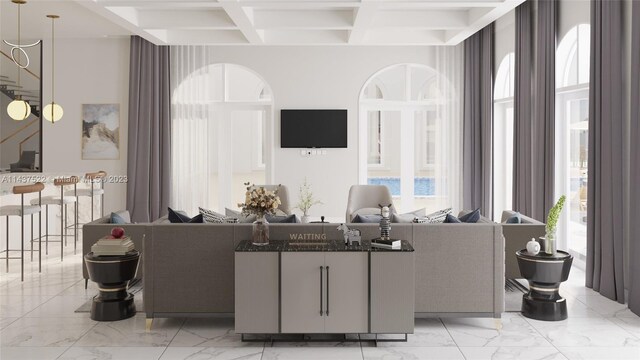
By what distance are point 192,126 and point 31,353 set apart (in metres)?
6.47

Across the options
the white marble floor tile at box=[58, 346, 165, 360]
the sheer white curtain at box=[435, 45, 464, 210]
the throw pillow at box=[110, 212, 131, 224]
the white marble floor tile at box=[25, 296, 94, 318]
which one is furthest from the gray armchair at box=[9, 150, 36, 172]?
the white marble floor tile at box=[58, 346, 165, 360]

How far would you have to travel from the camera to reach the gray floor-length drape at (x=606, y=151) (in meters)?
5.56

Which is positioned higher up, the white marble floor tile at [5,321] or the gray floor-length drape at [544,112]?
the gray floor-length drape at [544,112]

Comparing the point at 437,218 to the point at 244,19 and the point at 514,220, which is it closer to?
the point at 514,220

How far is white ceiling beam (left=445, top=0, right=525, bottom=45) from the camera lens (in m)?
6.88

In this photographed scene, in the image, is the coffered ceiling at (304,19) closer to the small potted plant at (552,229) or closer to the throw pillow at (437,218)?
the throw pillow at (437,218)

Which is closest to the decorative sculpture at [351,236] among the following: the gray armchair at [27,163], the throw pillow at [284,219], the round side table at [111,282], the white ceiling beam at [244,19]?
the throw pillow at [284,219]

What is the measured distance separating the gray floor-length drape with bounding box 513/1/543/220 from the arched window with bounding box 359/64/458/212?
2358 mm

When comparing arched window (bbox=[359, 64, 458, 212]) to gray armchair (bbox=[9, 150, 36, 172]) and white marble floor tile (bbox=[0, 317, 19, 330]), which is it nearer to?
white marble floor tile (bbox=[0, 317, 19, 330])

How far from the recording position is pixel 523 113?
26.1 feet

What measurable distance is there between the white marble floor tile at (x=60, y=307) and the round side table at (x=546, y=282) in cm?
366

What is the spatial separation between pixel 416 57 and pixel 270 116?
263cm

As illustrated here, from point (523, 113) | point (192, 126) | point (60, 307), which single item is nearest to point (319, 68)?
point (192, 126)

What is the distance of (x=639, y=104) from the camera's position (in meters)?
5.16
